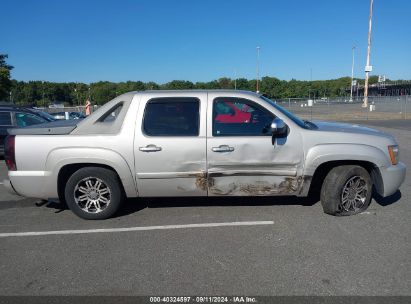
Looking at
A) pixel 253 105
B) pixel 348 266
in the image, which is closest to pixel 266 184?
pixel 253 105

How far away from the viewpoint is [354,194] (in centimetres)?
471

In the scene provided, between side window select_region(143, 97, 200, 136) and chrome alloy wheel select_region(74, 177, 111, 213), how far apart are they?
100 cm

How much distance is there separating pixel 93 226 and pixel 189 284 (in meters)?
1.98

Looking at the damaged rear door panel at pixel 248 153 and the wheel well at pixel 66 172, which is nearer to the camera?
the damaged rear door panel at pixel 248 153

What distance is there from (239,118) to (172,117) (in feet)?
2.96

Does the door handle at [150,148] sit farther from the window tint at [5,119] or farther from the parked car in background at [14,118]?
the window tint at [5,119]

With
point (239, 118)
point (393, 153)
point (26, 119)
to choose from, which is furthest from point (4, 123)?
point (393, 153)

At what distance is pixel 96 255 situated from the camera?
3.70m

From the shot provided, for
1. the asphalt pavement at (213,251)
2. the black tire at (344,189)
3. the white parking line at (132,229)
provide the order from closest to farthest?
the asphalt pavement at (213,251)
the white parking line at (132,229)
the black tire at (344,189)

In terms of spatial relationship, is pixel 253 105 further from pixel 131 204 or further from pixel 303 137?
pixel 131 204

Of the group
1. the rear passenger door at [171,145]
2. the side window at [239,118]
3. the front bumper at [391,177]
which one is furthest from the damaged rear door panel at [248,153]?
the front bumper at [391,177]

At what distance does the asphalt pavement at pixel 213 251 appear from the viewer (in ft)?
10.1

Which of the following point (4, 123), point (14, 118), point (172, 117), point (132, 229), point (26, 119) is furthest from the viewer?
point (26, 119)

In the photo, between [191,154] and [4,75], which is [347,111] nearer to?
[191,154]
